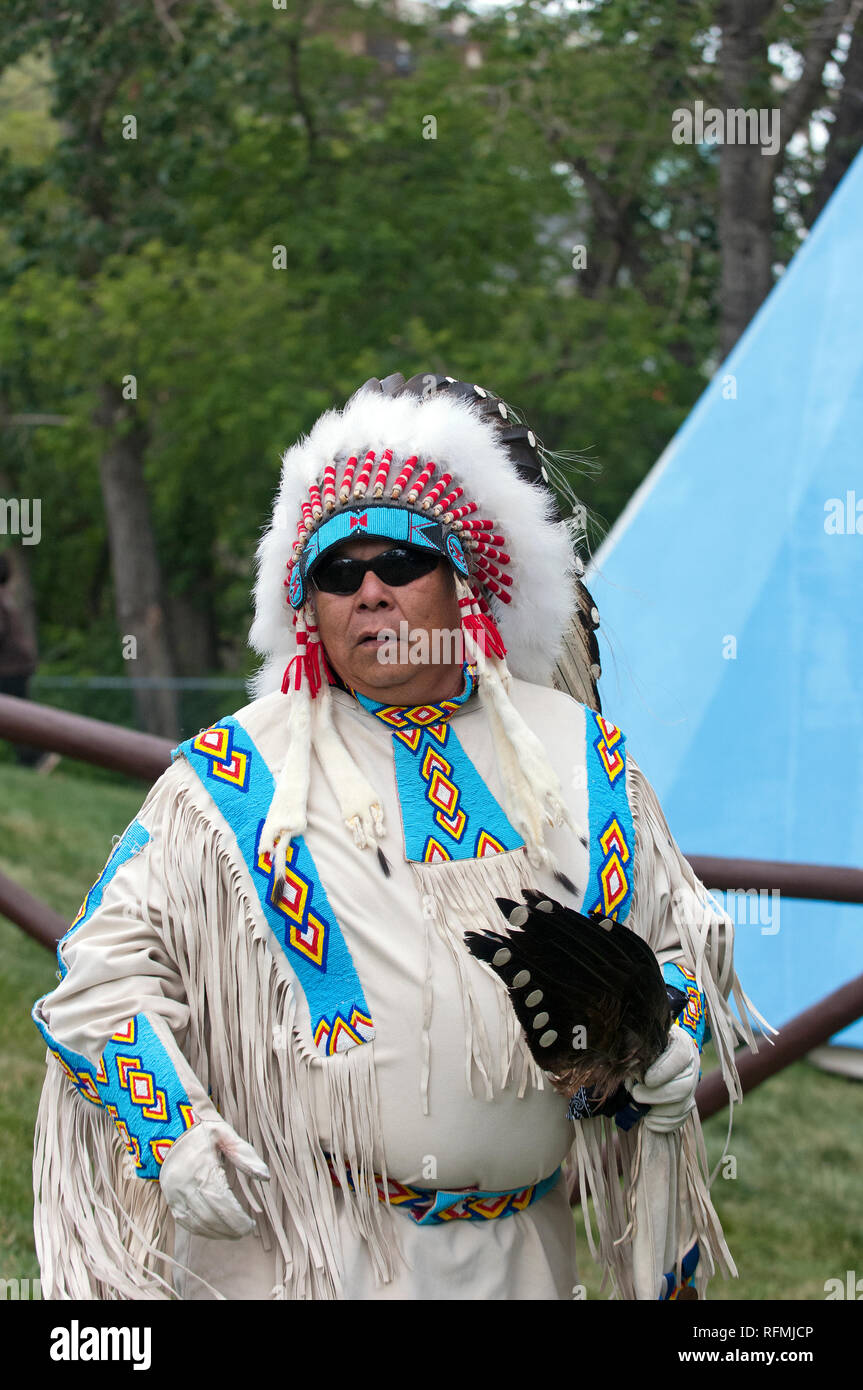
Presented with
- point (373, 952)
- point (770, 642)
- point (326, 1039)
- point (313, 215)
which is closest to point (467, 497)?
point (373, 952)

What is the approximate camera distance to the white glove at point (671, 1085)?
1822 millimetres

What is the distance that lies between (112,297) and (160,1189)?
7.99m

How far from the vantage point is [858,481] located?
15.5 ft

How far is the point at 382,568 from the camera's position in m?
1.90

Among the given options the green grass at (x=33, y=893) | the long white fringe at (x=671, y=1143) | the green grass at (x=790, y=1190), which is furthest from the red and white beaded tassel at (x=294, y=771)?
the green grass at (x=790, y=1190)

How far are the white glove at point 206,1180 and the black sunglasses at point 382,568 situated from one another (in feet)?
2.15

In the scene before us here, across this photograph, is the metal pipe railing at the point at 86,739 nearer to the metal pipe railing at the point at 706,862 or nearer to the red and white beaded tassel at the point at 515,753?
the metal pipe railing at the point at 706,862

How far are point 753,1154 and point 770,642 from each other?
59.4 inches

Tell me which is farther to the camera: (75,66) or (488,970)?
(75,66)

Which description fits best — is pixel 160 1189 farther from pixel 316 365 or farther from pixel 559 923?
pixel 316 365

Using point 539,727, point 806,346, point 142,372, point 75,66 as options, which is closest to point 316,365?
point 142,372

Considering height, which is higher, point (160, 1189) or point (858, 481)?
point (858, 481)

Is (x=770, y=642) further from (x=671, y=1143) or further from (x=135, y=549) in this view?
(x=135, y=549)

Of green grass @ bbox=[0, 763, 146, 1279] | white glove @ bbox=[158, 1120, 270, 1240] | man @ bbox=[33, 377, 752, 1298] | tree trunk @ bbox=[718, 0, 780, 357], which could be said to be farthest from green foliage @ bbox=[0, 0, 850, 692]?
white glove @ bbox=[158, 1120, 270, 1240]
